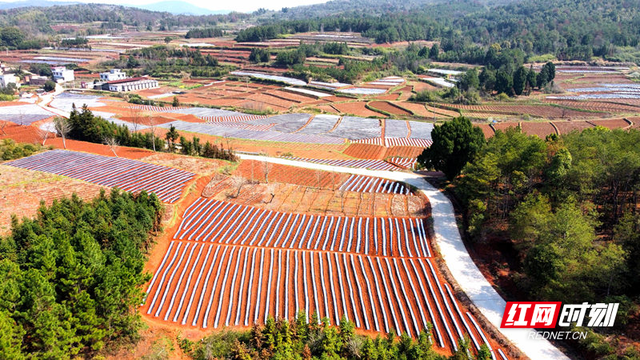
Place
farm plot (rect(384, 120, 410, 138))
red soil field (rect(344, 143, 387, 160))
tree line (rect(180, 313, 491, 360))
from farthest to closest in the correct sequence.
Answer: farm plot (rect(384, 120, 410, 138)), red soil field (rect(344, 143, 387, 160)), tree line (rect(180, 313, 491, 360))

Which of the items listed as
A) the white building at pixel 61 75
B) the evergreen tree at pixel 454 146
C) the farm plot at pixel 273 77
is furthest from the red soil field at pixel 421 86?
the white building at pixel 61 75

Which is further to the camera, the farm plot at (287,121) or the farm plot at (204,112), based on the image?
the farm plot at (204,112)

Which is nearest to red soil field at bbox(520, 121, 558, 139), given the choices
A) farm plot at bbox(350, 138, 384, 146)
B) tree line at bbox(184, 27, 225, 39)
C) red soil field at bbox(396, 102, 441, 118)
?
red soil field at bbox(396, 102, 441, 118)

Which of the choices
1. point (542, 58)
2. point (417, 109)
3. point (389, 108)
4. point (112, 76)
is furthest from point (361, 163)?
point (542, 58)

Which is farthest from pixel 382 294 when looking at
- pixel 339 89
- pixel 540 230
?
pixel 339 89

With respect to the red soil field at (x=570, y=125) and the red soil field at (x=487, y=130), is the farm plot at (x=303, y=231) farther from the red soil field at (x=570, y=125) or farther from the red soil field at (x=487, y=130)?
the red soil field at (x=570, y=125)

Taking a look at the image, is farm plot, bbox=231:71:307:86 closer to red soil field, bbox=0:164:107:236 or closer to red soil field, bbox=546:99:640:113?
red soil field, bbox=546:99:640:113

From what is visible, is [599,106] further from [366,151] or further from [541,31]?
[541,31]
